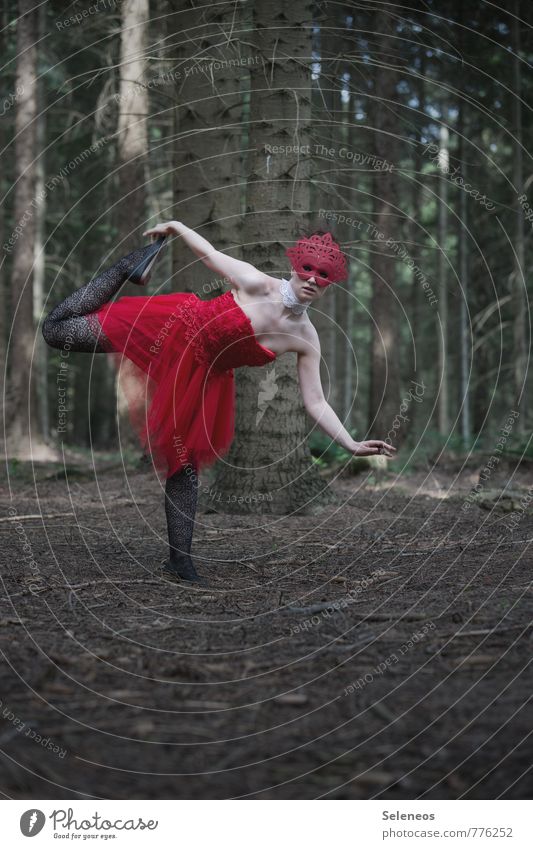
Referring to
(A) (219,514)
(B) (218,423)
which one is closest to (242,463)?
(A) (219,514)

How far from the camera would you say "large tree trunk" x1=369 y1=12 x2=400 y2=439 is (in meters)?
12.9

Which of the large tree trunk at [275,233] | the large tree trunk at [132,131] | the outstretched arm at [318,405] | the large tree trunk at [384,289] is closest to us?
the outstretched arm at [318,405]

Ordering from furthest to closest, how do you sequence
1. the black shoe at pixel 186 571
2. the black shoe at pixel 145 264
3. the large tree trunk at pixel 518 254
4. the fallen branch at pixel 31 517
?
the large tree trunk at pixel 518 254 → the fallen branch at pixel 31 517 → the black shoe at pixel 186 571 → the black shoe at pixel 145 264

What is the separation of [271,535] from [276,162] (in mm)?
3287

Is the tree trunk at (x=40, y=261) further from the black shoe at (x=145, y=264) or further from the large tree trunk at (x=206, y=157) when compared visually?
the black shoe at (x=145, y=264)

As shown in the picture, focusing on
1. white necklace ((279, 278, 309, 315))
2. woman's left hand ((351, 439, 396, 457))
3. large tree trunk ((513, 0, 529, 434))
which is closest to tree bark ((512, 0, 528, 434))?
large tree trunk ((513, 0, 529, 434))

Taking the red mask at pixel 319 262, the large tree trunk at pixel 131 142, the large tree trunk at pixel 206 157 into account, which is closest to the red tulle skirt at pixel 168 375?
the red mask at pixel 319 262

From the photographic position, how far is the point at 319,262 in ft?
15.9

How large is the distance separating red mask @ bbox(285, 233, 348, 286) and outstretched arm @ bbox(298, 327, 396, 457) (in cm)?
41

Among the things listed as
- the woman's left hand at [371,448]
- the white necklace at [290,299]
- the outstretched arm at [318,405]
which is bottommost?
the woman's left hand at [371,448]

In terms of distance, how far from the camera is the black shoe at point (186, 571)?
17.1 ft

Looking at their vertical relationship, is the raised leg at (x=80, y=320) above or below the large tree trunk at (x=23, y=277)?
below

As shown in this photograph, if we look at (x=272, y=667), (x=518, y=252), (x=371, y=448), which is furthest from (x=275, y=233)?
(x=518, y=252)

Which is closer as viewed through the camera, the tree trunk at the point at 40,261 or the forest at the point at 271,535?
the forest at the point at 271,535
